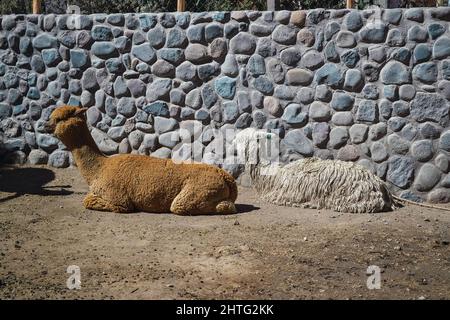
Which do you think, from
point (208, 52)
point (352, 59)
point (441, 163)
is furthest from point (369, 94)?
point (208, 52)

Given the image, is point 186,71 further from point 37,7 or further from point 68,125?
point 37,7

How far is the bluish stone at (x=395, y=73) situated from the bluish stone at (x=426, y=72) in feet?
0.30

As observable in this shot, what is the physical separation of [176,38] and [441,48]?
9.79 feet

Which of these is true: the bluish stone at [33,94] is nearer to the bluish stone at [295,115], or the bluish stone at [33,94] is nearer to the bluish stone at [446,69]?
the bluish stone at [295,115]

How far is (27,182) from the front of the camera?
294 inches

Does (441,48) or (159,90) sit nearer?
(441,48)

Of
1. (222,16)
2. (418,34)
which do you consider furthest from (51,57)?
(418,34)

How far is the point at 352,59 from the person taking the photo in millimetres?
6719

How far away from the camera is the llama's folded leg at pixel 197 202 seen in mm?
5871

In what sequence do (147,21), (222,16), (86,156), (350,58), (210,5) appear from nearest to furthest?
(86,156), (350,58), (222,16), (147,21), (210,5)

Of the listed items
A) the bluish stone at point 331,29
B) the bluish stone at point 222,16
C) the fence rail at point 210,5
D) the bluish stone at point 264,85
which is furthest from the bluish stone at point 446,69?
the bluish stone at point 222,16

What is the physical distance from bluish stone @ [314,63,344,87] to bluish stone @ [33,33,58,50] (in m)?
3.46

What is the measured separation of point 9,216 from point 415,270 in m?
3.73

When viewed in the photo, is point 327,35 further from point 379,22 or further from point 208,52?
point 208,52
